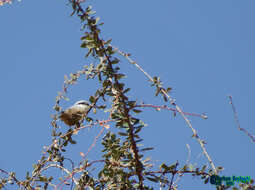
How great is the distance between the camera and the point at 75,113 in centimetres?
200

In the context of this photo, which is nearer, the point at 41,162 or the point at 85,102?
the point at 41,162

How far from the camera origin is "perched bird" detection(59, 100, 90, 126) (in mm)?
1957

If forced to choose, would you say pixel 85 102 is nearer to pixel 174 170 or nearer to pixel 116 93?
pixel 116 93

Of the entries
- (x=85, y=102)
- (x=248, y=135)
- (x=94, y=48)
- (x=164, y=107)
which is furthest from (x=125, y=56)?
(x=248, y=135)

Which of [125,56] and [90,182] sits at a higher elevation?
[125,56]

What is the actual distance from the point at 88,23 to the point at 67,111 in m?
0.54

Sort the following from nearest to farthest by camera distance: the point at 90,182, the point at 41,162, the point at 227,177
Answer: the point at 227,177 < the point at 90,182 < the point at 41,162

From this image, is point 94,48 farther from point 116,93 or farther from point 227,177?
point 227,177

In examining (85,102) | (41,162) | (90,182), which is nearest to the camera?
(90,182)

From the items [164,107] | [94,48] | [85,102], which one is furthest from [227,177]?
[85,102]

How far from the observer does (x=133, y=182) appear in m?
1.60

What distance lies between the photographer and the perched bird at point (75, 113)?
1957mm

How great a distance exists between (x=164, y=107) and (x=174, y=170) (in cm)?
23

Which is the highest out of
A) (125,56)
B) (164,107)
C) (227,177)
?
(125,56)
